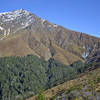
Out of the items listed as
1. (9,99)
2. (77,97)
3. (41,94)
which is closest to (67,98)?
(77,97)

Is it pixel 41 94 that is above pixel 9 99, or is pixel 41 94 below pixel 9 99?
above

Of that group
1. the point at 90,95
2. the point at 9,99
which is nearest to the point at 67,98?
the point at 90,95

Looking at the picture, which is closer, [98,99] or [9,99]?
[98,99]

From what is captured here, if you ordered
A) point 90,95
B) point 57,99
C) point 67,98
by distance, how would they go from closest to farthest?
point 90,95 → point 67,98 → point 57,99

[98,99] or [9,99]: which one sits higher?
[98,99]

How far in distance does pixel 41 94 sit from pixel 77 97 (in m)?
13.5

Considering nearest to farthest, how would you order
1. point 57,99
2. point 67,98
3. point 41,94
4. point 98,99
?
point 98,99, point 67,98, point 57,99, point 41,94

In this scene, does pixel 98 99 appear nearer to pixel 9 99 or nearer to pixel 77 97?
pixel 77 97

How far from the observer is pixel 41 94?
48.2 m

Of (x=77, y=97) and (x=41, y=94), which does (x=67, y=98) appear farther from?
(x=41, y=94)

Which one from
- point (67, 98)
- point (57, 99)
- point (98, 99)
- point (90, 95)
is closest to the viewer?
point (98, 99)

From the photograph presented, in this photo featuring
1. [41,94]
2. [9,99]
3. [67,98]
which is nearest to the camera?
[67,98]

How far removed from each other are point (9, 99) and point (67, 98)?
172 m

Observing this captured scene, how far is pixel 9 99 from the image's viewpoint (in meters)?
198
